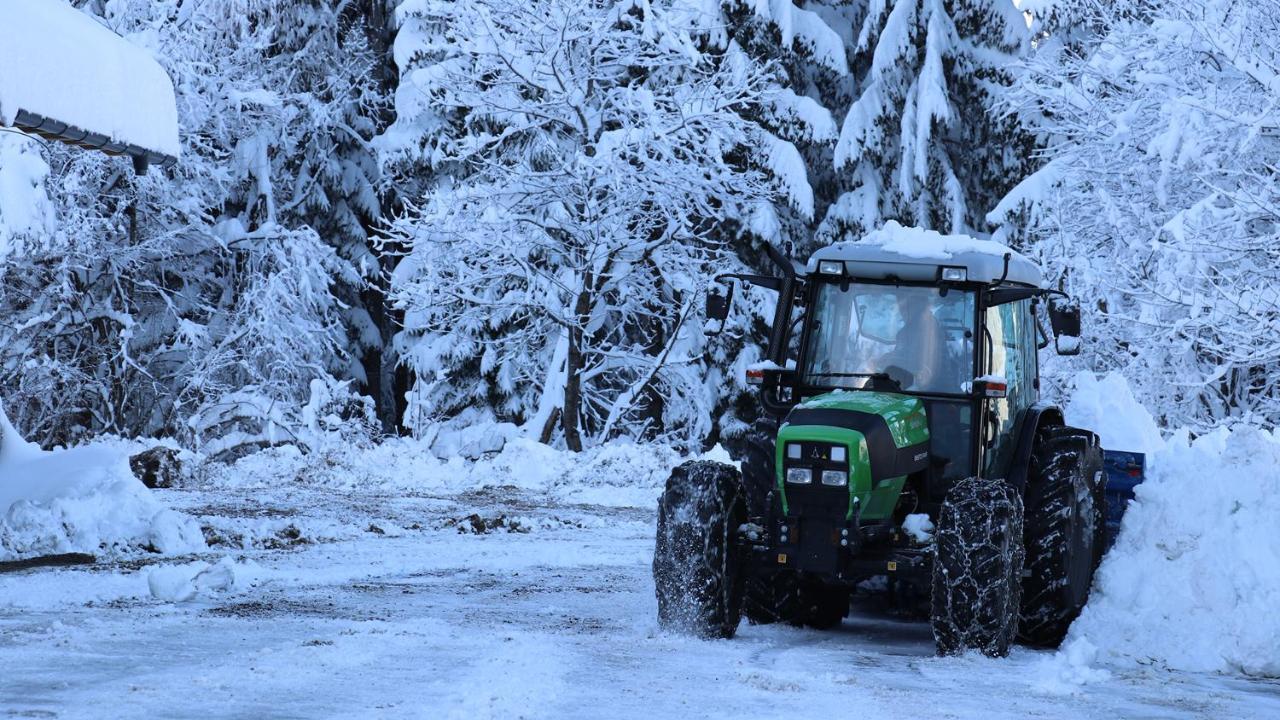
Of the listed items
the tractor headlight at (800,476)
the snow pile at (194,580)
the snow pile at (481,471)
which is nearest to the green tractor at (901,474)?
the tractor headlight at (800,476)

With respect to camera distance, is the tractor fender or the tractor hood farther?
Result: the tractor fender

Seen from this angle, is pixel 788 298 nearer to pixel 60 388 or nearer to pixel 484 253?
pixel 484 253

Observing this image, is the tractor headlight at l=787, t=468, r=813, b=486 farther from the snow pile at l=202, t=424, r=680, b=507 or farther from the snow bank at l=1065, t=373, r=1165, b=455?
the snow pile at l=202, t=424, r=680, b=507

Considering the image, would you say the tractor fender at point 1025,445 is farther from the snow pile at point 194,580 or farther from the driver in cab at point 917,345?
the snow pile at point 194,580

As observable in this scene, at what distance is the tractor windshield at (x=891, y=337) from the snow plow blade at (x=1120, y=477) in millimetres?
1542

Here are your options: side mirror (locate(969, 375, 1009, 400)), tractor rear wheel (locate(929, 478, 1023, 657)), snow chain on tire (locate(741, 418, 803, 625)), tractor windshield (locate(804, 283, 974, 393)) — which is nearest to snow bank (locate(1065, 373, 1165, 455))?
tractor windshield (locate(804, 283, 974, 393))

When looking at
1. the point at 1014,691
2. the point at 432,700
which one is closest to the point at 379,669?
the point at 432,700

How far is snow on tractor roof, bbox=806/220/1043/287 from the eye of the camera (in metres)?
8.95

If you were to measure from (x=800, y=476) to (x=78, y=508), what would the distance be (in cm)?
651

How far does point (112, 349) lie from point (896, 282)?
18.8 metres

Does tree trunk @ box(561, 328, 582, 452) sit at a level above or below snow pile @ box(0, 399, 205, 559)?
above

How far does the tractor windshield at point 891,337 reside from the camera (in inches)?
351

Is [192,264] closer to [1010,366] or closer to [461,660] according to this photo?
[1010,366]

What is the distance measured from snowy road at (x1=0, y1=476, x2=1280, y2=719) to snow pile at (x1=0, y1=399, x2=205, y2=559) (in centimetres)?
73
